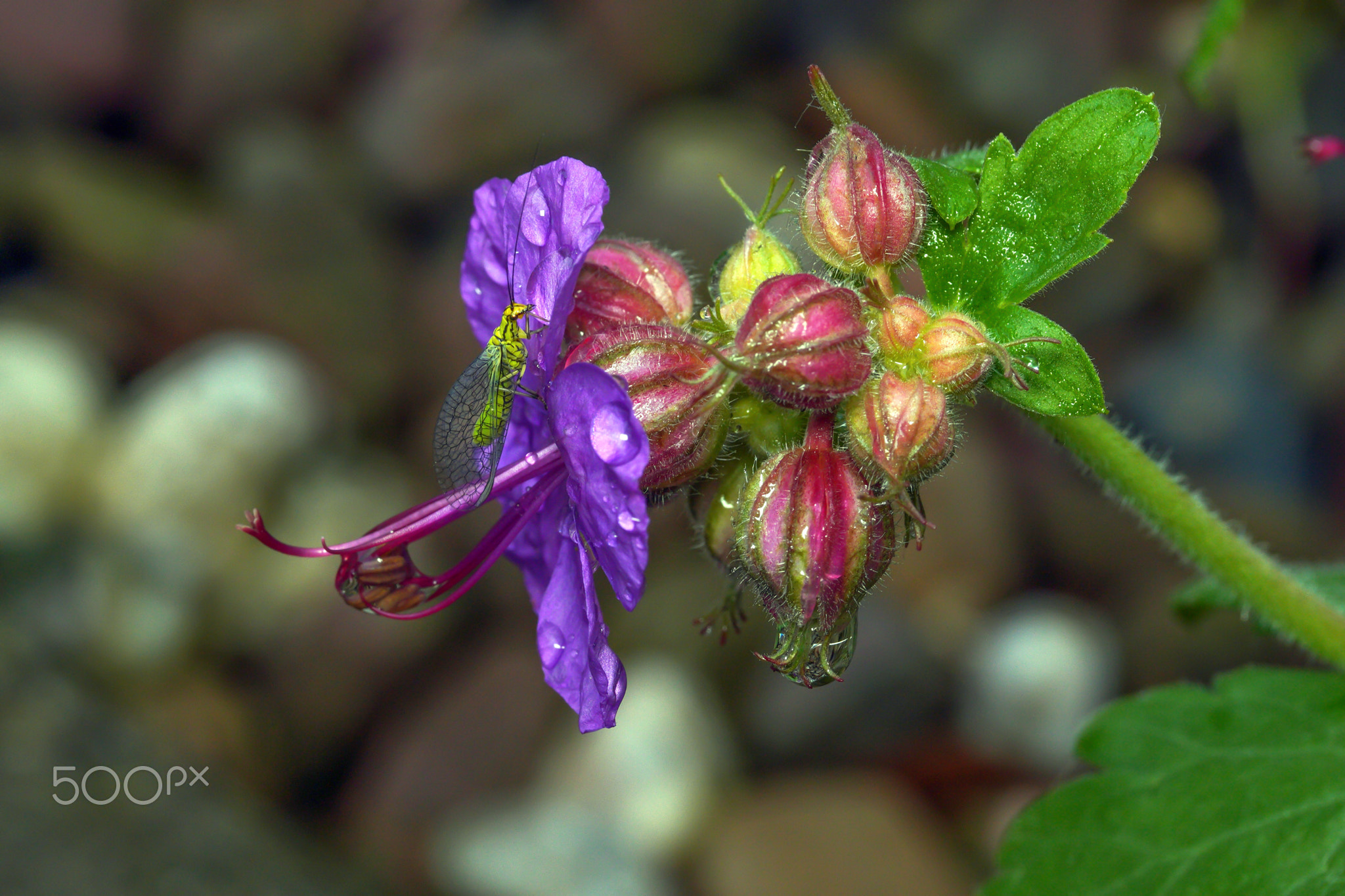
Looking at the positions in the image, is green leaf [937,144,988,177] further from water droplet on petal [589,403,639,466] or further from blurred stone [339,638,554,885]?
blurred stone [339,638,554,885]

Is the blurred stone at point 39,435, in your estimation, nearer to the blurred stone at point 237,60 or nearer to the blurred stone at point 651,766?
the blurred stone at point 237,60

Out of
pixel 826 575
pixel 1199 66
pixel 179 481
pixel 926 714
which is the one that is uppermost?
pixel 179 481

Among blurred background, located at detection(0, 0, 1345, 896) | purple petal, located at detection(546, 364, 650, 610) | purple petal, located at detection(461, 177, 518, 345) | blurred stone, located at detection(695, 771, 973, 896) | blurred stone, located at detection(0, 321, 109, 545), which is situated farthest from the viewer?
blurred stone, located at detection(0, 321, 109, 545)

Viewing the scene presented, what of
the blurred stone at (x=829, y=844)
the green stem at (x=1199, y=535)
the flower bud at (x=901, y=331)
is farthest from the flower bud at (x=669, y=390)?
the blurred stone at (x=829, y=844)

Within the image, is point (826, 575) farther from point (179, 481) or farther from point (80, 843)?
point (179, 481)

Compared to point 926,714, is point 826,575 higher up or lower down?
higher up

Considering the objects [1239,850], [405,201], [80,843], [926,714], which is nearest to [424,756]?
[80,843]

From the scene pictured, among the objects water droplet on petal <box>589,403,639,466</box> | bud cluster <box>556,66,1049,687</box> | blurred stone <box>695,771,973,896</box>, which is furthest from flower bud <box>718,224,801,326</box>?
blurred stone <box>695,771,973,896</box>

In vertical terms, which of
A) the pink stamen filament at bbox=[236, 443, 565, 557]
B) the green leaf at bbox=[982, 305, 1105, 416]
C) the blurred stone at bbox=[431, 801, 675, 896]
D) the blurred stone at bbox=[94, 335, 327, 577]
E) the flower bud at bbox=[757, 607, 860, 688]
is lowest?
the blurred stone at bbox=[431, 801, 675, 896]
